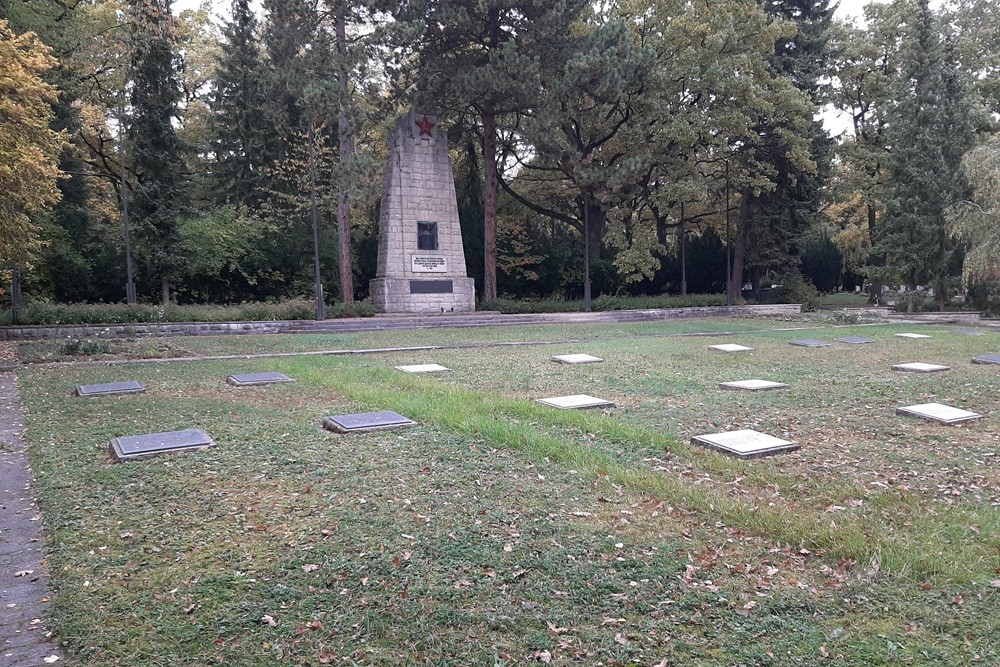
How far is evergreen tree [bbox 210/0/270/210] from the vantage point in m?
24.5

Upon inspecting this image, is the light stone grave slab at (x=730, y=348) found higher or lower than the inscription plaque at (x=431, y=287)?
lower

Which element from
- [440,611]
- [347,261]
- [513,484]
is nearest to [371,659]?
[440,611]

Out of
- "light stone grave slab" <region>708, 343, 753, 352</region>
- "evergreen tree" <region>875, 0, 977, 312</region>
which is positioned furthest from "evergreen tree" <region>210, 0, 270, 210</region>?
"evergreen tree" <region>875, 0, 977, 312</region>

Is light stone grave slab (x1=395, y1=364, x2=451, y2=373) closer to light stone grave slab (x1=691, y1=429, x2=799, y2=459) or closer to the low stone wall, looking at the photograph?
light stone grave slab (x1=691, y1=429, x2=799, y2=459)

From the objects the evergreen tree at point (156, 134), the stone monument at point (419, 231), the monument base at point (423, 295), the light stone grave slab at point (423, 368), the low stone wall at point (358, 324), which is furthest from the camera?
the stone monument at point (419, 231)

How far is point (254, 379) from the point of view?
8.77m

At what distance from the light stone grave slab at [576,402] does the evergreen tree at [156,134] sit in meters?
17.7

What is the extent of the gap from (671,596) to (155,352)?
38.8 feet

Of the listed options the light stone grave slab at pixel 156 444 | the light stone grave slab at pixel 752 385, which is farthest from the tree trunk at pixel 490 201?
the light stone grave slab at pixel 156 444

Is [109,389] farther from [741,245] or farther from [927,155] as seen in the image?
[741,245]

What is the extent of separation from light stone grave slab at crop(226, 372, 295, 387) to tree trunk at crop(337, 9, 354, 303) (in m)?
13.5

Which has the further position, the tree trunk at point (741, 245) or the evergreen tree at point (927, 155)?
the tree trunk at point (741, 245)

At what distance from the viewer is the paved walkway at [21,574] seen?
233 cm

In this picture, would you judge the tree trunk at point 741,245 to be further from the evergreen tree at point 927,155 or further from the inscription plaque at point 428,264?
the inscription plaque at point 428,264
